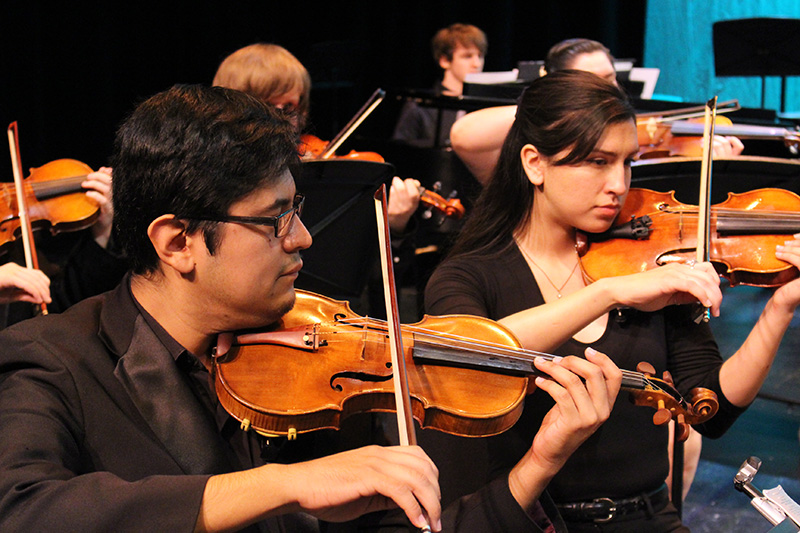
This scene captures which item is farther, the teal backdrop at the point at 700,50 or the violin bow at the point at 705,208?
the teal backdrop at the point at 700,50

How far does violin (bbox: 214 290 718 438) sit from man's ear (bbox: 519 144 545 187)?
51 cm

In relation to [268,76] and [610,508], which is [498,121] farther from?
[610,508]

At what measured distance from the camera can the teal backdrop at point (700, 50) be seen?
6.08 metres

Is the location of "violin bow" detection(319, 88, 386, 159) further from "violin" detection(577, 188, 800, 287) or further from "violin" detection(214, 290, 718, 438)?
"violin" detection(214, 290, 718, 438)

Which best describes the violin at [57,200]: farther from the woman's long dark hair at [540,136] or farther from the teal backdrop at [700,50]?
the teal backdrop at [700,50]

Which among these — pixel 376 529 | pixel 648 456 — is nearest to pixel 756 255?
pixel 648 456

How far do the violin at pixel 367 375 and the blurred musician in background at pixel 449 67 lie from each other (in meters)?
3.53

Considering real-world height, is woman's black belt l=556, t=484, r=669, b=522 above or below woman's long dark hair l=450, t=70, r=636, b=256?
below

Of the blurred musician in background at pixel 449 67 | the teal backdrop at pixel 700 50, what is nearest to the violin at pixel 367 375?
the blurred musician in background at pixel 449 67

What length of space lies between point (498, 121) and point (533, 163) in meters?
1.13

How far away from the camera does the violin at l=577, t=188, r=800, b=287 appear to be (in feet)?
5.38

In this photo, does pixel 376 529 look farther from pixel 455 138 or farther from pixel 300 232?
pixel 455 138

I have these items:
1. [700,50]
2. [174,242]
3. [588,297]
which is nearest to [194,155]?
[174,242]

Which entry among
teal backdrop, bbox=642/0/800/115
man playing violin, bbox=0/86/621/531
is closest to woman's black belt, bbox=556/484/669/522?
man playing violin, bbox=0/86/621/531
